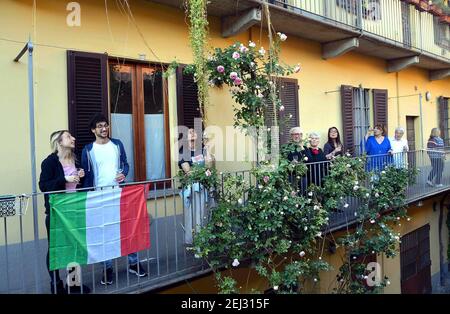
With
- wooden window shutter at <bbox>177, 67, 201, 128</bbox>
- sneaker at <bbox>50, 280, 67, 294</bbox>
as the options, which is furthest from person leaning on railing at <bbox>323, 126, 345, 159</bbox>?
sneaker at <bbox>50, 280, 67, 294</bbox>

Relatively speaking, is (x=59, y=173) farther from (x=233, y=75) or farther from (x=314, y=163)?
(x=314, y=163)

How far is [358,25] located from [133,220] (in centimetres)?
656

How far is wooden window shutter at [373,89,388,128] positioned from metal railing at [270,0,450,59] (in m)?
1.22

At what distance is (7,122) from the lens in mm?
4621

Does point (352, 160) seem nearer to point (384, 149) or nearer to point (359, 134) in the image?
point (384, 149)

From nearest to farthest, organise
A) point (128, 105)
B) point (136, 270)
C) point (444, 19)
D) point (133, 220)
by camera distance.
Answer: point (133, 220)
point (136, 270)
point (128, 105)
point (444, 19)

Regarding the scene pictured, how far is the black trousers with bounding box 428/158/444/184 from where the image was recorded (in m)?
10.1

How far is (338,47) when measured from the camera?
29.1 ft

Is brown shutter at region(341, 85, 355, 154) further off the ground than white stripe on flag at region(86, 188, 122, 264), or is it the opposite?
brown shutter at region(341, 85, 355, 154)

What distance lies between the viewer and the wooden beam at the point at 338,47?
870 centimetres

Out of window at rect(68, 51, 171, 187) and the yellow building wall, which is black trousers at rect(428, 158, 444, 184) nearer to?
the yellow building wall

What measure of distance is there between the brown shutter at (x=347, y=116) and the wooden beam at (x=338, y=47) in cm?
83

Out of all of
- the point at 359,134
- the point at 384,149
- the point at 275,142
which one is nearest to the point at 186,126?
the point at 275,142

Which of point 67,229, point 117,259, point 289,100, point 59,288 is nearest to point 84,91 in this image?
point 67,229
